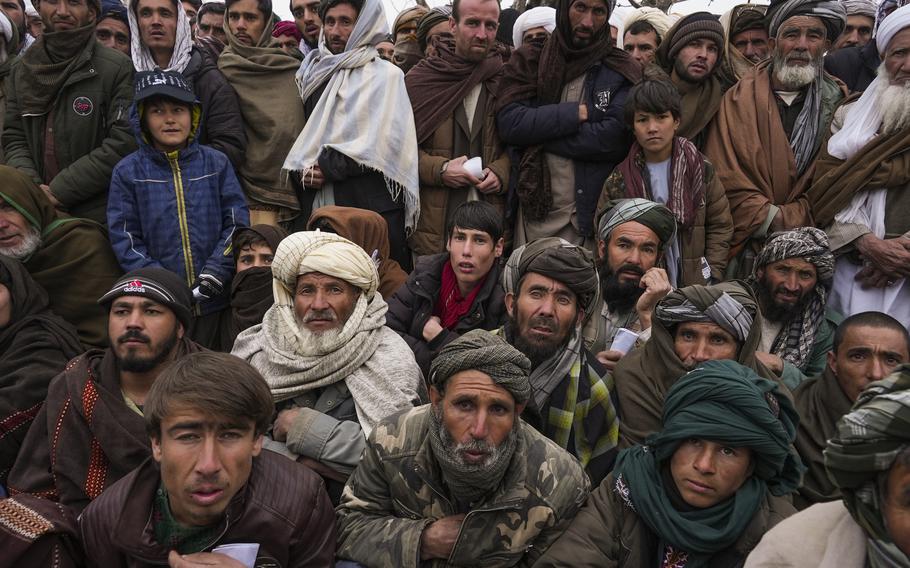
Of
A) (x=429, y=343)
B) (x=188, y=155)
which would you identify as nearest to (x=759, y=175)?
(x=429, y=343)

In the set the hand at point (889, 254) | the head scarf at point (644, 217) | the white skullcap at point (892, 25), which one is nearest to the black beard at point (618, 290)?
the head scarf at point (644, 217)

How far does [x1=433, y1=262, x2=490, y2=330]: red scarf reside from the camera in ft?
15.4

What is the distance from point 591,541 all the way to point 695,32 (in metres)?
3.75

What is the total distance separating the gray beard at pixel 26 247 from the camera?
4.70m

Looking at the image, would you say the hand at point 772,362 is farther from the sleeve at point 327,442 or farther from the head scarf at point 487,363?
the sleeve at point 327,442

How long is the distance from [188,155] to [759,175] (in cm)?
370

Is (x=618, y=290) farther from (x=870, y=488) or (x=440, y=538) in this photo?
(x=870, y=488)

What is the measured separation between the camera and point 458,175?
5531mm

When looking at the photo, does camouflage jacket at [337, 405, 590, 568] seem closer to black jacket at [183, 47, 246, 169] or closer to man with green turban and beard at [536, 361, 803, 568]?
man with green turban and beard at [536, 361, 803, 568]

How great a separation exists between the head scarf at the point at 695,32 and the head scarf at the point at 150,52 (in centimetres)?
339

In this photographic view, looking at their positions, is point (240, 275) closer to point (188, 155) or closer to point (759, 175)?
point (188, 155)

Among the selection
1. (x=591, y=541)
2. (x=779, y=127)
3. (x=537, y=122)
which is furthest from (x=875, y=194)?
(x=591, y=541)

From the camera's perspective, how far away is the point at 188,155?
5121mm

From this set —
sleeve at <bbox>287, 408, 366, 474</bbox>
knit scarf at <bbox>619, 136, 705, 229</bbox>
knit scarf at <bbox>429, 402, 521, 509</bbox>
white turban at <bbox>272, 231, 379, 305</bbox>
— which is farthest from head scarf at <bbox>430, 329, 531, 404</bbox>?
knit scarf at <bbox>619, 136, 705, 229</bbox>
